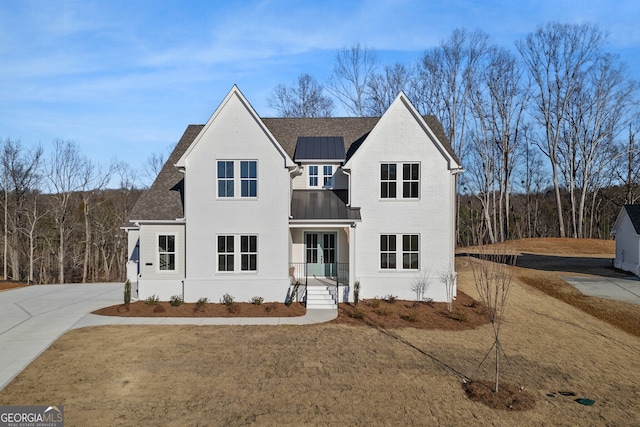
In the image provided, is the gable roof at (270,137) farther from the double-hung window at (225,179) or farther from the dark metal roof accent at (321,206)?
the dark metal roof accent at (321,206)

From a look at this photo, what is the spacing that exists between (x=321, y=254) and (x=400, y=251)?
3959mm

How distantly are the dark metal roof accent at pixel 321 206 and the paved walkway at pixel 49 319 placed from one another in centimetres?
419

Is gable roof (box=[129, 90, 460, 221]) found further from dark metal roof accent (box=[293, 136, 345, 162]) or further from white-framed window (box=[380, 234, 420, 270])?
white-framed window (box=[380, 234, 420, 270])

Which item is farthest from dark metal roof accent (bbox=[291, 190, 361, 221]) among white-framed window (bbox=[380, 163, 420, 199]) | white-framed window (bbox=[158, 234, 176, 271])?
white-framed window (bbox=[158, 234, 176, 271])

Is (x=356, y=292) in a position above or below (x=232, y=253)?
below

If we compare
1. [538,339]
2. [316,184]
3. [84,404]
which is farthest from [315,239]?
[84,404]

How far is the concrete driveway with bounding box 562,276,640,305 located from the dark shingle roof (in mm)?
10627

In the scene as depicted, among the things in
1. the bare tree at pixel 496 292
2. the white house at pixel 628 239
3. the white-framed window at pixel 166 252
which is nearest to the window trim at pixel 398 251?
the bare tree at pixel 496 292

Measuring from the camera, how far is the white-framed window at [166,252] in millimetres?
18234

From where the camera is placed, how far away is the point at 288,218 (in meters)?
18.0

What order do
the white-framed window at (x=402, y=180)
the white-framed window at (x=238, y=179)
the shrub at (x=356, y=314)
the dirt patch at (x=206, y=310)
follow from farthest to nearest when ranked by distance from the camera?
the white-framed window at (x=402, y=180), the white-framed window at (x=238, y=179), the dirt patch at (x=206, y=310), the shrub at (x=356, y=314)

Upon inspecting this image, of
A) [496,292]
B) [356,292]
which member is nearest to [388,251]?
[356,292]

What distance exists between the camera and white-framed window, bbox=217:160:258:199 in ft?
59.2

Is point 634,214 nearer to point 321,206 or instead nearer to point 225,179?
point 321,206
